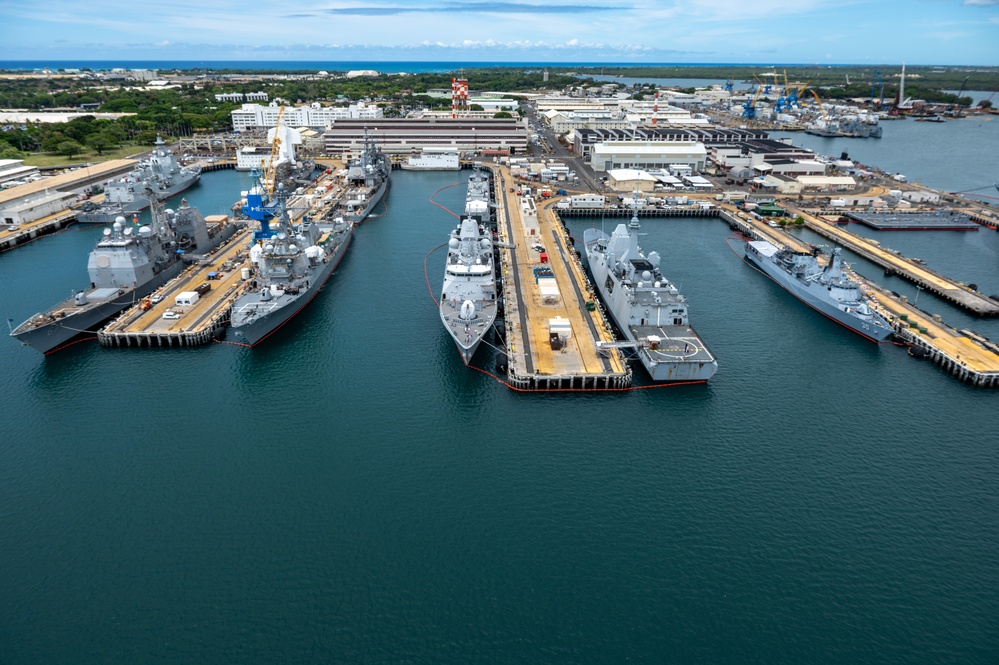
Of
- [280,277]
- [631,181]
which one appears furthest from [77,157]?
[631,181]

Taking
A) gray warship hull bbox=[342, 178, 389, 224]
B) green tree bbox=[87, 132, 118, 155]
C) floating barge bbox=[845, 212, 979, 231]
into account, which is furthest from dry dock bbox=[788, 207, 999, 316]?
green tree bbox=[87, 132, 118, 155]

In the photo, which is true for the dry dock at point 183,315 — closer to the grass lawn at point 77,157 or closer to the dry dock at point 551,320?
the dry dock at point 551,320

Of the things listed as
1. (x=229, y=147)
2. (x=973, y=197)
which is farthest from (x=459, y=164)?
(x=973, y=197)

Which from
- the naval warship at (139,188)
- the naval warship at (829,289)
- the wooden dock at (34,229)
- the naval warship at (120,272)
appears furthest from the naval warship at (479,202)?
the wooden dock at (34,229)

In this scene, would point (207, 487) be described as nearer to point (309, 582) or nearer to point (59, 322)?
point (309, 582)

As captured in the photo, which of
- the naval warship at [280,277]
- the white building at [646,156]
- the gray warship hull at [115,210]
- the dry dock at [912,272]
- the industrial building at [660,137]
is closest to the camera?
the naval warship at [280,277]

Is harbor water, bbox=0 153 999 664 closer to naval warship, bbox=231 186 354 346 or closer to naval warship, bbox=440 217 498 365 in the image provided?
naval warship, bbox=231 186 354 346
